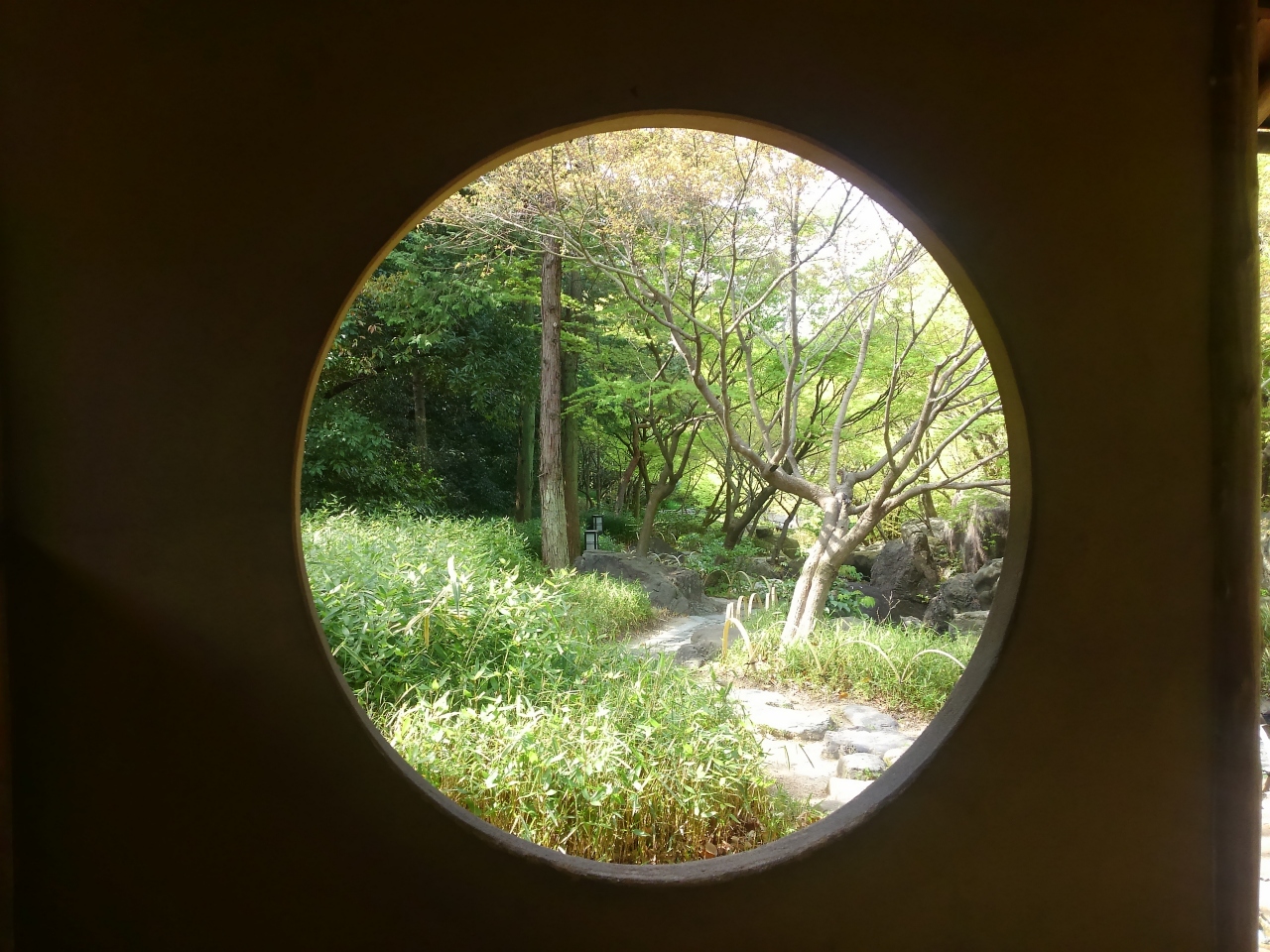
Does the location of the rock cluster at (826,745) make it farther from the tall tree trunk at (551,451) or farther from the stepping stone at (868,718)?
the tall tree trunk at (551,451)

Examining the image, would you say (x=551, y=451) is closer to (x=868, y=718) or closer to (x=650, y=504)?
(x=650, y=504)

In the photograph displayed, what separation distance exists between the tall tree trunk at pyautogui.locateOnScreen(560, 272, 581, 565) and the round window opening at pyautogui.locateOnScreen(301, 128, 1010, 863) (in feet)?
0.16

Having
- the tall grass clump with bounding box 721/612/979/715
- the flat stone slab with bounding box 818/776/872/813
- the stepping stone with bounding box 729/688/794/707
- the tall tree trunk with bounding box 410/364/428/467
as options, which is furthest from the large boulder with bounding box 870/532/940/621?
the tall tree trunk with bounding box 410/364/428/467

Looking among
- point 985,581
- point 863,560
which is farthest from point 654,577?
point 863,560

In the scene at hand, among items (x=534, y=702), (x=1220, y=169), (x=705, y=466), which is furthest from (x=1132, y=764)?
(x=705, y=466)

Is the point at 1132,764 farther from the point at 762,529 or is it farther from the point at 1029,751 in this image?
the point at 762,529

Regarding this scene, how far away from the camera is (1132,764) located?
62.5 inches

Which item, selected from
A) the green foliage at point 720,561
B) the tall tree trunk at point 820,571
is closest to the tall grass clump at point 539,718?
the tall tree trunk at point 820,571

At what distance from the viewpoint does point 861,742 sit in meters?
4.44

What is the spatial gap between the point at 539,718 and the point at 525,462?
327 inches

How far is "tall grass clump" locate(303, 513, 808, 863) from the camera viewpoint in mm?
2830

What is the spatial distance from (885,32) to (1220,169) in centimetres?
78

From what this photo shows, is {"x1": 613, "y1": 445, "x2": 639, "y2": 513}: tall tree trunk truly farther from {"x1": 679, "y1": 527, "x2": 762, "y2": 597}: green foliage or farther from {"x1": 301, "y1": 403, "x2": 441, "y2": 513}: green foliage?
{"x1": 301, "y1": 403, "x2": 441, "y2": 513}: green foliage

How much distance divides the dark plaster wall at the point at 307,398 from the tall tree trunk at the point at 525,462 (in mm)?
9661
